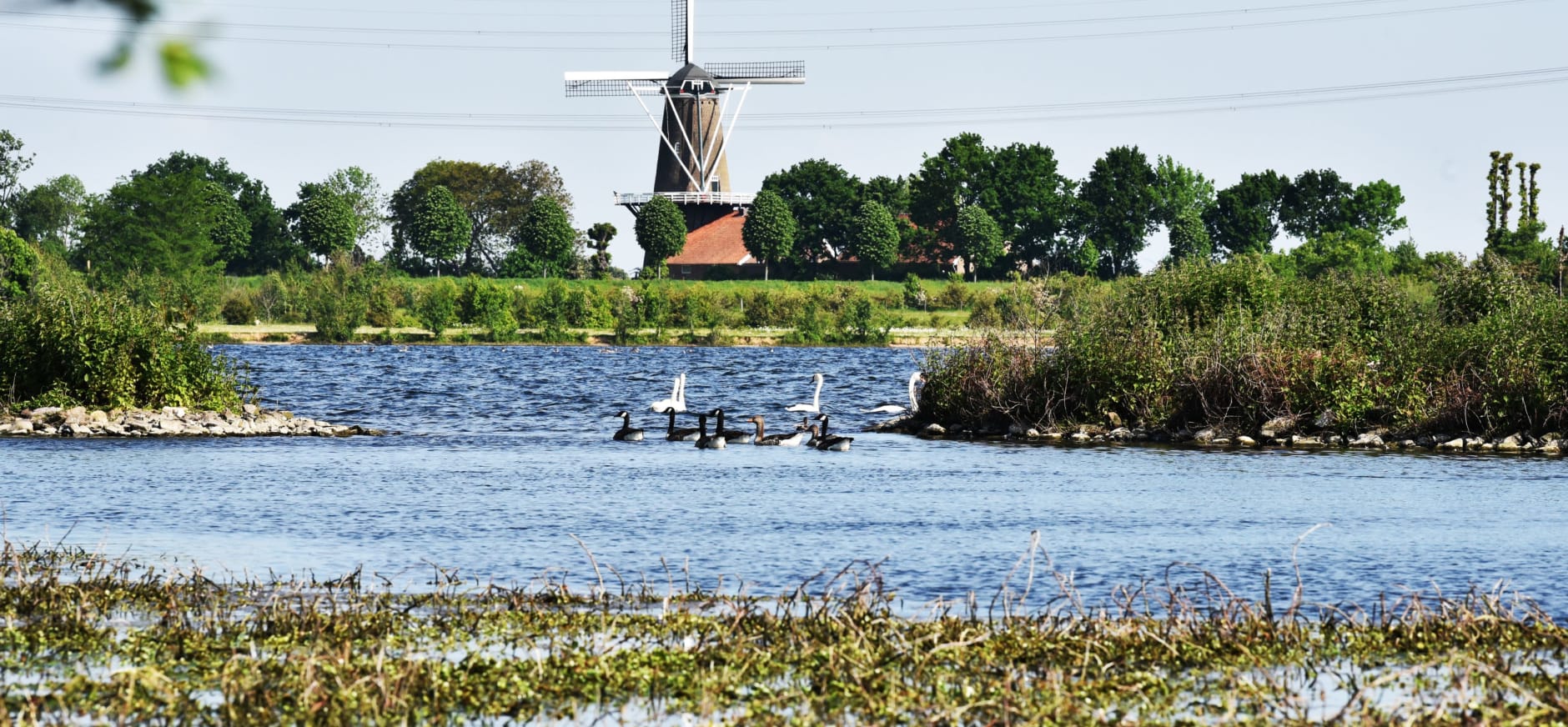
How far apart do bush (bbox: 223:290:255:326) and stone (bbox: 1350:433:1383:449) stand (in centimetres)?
8480

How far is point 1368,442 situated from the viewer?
3619 centimetres

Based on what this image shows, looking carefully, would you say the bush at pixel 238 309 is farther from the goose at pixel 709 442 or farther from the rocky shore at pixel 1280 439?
the rocky shore at pixel 1280 439

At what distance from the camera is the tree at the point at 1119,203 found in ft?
441

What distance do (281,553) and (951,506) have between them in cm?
1015

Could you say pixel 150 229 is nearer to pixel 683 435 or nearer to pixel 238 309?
pixel 238 309

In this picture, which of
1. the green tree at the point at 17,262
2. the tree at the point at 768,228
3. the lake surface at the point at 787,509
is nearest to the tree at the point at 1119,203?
the tree at the point at 768,228

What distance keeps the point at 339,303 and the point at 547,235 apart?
3421 centimetres

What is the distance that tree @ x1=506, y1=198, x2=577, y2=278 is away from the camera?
13238 cm

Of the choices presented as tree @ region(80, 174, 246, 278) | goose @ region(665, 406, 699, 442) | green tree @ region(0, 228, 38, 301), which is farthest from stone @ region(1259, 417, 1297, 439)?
tree @ region(80, 174, 246, 278)

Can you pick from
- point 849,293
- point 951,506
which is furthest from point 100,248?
point 951,506

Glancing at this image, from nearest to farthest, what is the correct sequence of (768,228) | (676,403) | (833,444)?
(833,444) → (676,403) → (768,228)

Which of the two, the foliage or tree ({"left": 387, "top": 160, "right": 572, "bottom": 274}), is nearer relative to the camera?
the foliage

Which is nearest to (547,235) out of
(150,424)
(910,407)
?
(910,407)

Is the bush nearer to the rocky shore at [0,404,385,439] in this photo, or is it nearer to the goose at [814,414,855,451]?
the rocky shore at [0,404,385,439]
